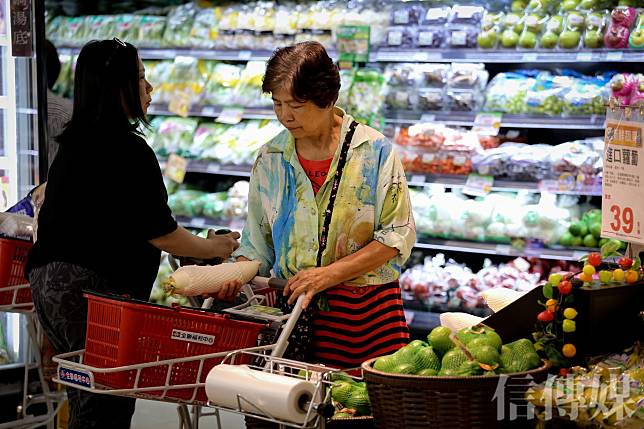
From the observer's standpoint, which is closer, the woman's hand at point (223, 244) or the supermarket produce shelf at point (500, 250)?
the woman's hand at point (223, 244)

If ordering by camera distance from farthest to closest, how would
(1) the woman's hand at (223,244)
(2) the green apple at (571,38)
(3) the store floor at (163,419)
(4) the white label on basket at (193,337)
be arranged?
→ (2) the green apple at (571,38) → (3) the store floor at (163,419) → (1) the woman's hand at (223,244) → (4) the white label on basket at (193,337)

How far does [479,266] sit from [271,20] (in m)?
1.91

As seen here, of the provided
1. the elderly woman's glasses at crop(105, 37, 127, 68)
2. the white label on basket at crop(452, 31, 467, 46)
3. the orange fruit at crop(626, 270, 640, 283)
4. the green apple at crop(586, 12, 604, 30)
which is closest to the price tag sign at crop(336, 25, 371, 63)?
the white label on basket at crop(452, 31, 467, 46)

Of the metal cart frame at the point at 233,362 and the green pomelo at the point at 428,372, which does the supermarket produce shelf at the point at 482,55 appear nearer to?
the metal cart frame at the point at 233,362

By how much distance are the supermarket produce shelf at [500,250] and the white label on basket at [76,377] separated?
3.18 m

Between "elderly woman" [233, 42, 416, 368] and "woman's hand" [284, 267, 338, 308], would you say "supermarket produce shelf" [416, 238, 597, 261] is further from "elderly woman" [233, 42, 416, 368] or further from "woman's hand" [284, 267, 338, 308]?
"woman's hand" [284, 267, 338, 308]

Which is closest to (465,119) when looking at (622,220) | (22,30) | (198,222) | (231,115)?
(231,115)

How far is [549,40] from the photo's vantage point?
5.16 metres

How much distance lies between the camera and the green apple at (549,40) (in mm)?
5152

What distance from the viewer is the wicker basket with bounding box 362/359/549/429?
2059mm

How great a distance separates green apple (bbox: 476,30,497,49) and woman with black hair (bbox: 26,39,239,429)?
2.66 meters

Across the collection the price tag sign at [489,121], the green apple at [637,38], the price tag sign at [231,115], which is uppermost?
the green apple at [637,38]

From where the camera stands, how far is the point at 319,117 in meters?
2.90

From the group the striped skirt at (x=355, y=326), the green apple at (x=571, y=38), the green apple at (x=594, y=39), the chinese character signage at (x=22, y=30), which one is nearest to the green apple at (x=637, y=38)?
the green apple at (x=594, y=39)
